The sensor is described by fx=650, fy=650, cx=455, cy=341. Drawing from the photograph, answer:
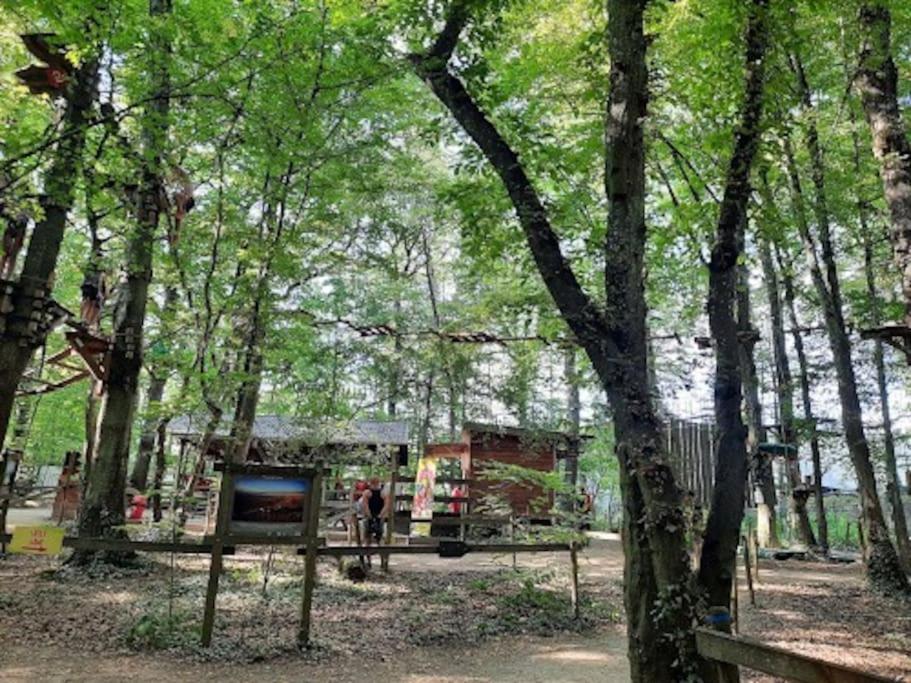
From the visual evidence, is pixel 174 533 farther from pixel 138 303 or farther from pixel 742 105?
pixel 742 105

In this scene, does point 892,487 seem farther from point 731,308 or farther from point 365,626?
point 365,626

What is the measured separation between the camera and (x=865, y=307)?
483 inches

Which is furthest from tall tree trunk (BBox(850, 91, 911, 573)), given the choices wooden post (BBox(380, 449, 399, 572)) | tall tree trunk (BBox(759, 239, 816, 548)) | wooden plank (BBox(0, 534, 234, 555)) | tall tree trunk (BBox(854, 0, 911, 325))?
wooden plank (BBox(0, 534, 234, 555))

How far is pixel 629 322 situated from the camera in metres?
4.09

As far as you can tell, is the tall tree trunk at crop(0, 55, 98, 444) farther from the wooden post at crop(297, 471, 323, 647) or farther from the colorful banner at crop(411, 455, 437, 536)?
the colorful banner at crop(411, 455, 437, 536)

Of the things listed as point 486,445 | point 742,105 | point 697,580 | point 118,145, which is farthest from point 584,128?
point 486,445

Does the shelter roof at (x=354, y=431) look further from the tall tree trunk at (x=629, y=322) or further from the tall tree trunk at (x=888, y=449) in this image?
the tall tree trunk at (x=629, y=322)

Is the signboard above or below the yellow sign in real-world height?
above

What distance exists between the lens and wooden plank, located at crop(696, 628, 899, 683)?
2316 millimetres

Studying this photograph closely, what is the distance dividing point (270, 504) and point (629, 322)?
414 centimetres

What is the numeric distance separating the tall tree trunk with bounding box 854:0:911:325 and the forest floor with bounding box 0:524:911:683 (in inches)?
152

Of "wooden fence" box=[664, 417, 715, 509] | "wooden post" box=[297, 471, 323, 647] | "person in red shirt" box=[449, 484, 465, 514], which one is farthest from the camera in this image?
"person in red shirt" box=[449, 484, 465, 514]

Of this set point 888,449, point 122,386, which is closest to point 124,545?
point 122,386

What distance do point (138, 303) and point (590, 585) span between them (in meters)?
7.93
